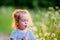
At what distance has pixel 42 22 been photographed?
2.25m

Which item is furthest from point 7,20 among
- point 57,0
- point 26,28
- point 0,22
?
point 57,0

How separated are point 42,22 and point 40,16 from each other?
0.17 feet

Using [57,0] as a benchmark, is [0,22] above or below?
below

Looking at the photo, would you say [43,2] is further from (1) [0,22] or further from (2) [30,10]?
(1) [0,22]

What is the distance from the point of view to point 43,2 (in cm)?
232

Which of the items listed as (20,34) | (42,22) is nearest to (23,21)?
(20,34)

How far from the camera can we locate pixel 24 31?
210cm

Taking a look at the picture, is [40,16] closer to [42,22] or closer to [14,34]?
[42,22]

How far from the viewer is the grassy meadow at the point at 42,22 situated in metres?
2.21

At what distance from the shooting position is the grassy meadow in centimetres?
221

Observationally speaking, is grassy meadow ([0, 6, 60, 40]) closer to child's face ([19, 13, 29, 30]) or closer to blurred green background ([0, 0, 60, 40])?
blurred green background ([0, 0, 60, 40])

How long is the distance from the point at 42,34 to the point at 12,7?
33cm

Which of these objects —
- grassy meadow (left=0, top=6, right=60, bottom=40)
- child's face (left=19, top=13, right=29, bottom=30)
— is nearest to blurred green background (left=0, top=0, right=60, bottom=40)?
grassy meadow (left=0, top=6, right=60, bottom=40)

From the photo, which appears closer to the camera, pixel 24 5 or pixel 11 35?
pixel 11 35
